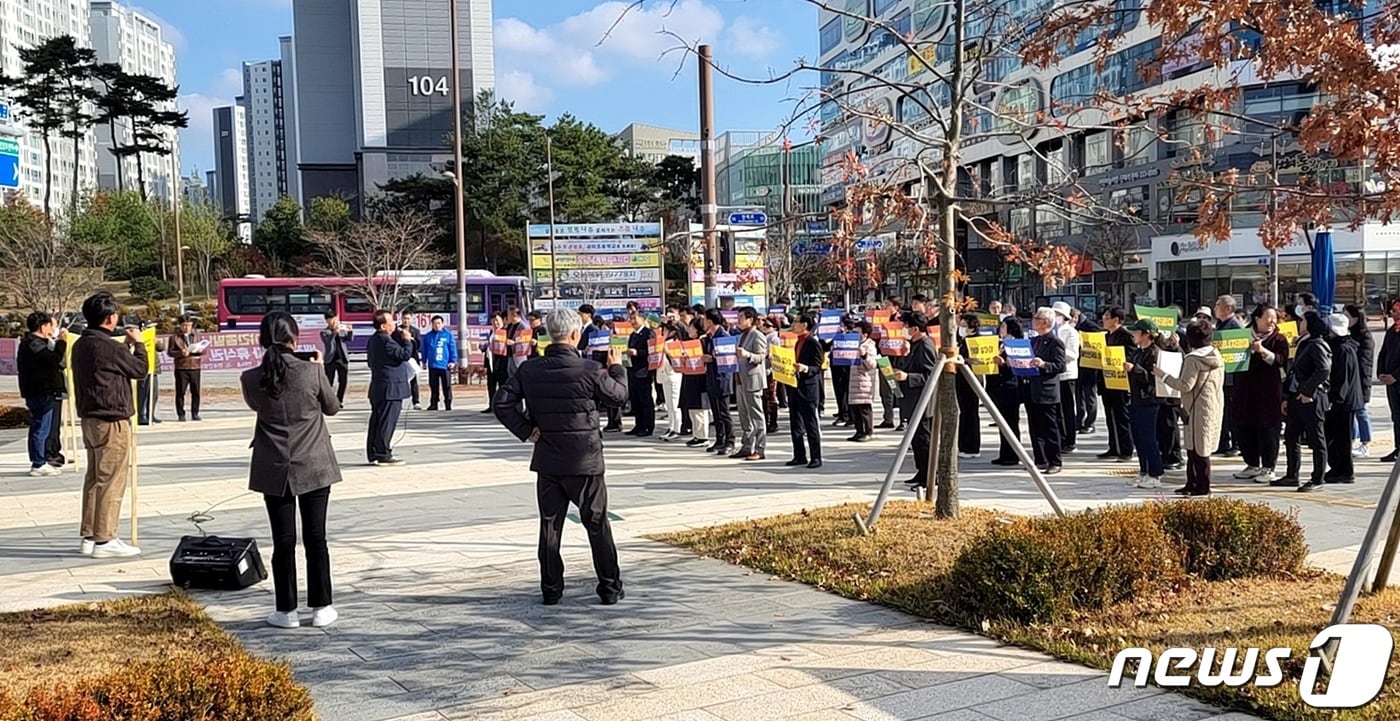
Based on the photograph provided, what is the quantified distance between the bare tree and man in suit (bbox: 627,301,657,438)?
113 feet

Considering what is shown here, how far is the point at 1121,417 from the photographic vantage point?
13586 millimetres

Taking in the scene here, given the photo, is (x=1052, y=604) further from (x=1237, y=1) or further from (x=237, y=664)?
(x=237, y=664)

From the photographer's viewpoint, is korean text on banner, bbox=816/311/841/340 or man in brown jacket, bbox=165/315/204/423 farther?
man in brown jacket, bbox=165/315/204/423

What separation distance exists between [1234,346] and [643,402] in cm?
861

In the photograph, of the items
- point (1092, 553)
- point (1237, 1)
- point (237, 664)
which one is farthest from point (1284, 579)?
point (237, 664)

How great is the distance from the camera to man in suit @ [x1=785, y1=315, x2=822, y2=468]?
44.6 feet

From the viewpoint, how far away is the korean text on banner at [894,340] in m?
16.7

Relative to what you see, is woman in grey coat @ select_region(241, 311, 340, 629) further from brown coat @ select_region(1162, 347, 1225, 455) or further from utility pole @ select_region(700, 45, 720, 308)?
utility pole @ select_region(700, 45, 720, 308)

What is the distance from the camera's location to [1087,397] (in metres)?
16.1

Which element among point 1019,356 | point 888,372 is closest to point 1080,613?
point 1019,356

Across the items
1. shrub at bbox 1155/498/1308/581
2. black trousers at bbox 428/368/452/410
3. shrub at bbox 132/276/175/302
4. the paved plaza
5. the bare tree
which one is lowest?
the paved plaza

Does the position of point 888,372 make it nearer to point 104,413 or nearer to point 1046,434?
point 1046,434

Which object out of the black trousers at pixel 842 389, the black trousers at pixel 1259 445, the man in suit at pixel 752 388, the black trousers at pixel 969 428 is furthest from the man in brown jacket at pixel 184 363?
the black trousers at pixel 1259 445

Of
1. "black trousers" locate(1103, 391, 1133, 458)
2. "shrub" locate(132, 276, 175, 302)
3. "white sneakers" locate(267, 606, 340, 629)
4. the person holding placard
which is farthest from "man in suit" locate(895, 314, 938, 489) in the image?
"shrub" locate(132, 276, 175, 302)
